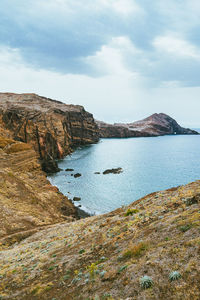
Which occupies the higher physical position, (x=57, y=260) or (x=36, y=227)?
(x=57, y=260)

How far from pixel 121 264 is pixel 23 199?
23215 millimetres

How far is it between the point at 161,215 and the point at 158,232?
3016mm

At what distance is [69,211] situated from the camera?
32.8m

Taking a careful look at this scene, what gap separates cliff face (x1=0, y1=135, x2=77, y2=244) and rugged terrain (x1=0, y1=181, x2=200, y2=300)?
802cm

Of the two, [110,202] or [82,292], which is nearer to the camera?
[82,292]

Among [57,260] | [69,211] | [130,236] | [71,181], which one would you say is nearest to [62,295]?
[57,260]

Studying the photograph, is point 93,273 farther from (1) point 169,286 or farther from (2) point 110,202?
(2) point 110,202

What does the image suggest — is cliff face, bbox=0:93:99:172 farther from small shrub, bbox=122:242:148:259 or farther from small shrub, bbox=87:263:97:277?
small shrub, bbox=122:242:148:259

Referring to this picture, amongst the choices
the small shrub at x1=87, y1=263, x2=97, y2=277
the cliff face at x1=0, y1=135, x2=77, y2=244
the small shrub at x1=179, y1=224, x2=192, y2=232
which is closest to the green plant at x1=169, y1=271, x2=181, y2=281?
the small shrub at x1=179, y1=224, x2=192, y2=232

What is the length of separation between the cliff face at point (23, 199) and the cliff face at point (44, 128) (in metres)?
27.8

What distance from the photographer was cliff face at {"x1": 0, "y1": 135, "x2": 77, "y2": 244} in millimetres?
22875

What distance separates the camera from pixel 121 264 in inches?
340

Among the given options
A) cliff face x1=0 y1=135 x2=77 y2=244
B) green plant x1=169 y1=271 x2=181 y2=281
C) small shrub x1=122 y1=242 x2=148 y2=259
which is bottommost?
cliff face x1=0 y1=135 x2=77 y2=244

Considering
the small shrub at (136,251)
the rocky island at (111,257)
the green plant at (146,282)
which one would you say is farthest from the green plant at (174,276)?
the small shrub at (136,251)
